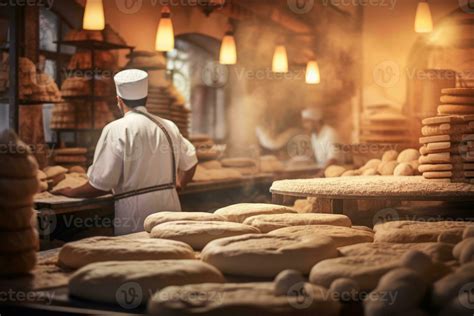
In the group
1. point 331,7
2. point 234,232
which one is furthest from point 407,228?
point 331,7

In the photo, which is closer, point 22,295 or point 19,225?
point 22,295

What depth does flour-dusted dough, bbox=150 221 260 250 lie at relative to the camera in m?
2.87

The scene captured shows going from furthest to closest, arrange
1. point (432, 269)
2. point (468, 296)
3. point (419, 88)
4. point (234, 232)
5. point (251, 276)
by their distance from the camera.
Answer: point (419, 88) → point (234, 232) → point (251, 276) → point (432, 269) → point (468, 296)

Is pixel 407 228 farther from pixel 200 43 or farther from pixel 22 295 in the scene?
pixel 200 43

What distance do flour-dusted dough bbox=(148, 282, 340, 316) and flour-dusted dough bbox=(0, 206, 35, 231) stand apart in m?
0.67

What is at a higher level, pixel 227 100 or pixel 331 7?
pixel 331 7

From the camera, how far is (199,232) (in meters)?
2.88

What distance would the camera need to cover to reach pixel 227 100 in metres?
13.3

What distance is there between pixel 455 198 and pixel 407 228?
1293mm

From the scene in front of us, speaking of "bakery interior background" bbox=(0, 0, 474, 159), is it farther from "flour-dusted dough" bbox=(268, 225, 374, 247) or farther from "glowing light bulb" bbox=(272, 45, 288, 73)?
"flour-dusted dough" bbox=(268, 225, 374, 247)

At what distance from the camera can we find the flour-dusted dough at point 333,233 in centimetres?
281

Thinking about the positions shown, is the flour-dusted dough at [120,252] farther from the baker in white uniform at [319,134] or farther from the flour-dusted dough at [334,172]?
the baker in white uniform at [319,134]

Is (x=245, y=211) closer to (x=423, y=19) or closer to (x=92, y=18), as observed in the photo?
(x=92, y=18)

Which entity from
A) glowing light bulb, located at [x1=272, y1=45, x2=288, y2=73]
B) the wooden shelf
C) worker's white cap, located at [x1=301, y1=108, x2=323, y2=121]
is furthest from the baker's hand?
worker's white cap, located at [x1=301, y1=108, x2=323, y2=121]
